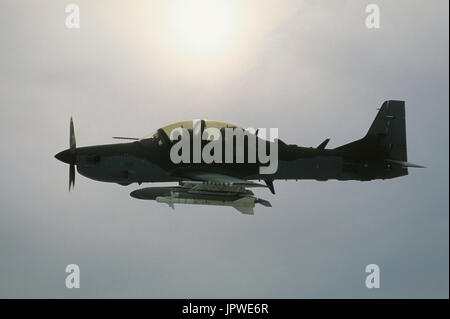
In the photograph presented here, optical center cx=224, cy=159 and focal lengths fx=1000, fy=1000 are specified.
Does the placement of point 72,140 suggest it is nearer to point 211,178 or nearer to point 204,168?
point 204,168

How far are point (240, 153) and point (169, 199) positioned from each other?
10.1 feet

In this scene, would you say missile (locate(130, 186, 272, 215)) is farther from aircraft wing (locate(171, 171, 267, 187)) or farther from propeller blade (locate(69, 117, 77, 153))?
propeller blade (locate(69, 117, 77, 153))

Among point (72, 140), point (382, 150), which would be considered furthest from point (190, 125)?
point (382, 150)

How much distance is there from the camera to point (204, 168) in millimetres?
35688

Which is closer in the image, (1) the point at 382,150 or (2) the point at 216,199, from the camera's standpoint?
(2) the point at 216,199

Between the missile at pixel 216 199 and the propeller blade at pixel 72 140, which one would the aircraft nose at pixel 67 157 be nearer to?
the propeller blade at pixel 72 140

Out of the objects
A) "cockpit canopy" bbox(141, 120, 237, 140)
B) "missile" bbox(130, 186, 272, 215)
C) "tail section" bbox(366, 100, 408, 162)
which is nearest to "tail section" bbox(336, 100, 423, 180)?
"tail section" bbox(366, 100, 408, 162)

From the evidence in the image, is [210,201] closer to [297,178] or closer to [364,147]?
[297,178]

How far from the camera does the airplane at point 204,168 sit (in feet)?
115

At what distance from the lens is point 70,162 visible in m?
35.5

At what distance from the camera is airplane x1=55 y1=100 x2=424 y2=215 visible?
3516 centimetres

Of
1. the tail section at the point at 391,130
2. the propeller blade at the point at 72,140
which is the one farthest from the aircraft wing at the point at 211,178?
the tail section at the point at 391,130

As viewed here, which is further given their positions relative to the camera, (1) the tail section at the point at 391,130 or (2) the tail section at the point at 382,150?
(1) the tail section at the point at 391,130
